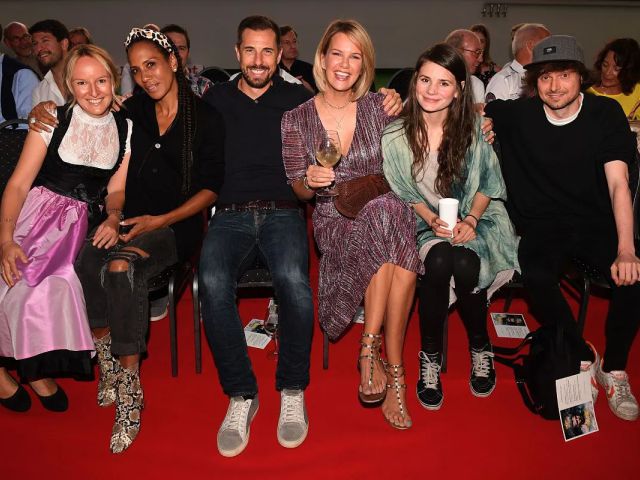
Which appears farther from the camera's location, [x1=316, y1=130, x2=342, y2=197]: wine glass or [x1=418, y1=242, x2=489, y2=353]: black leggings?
[x1=418, y1=242, x2=489, y2=353]: black leggings

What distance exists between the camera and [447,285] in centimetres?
237

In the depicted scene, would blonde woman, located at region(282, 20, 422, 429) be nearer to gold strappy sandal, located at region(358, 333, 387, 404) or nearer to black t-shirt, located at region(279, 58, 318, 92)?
gold strappy sandal, located at region(358, 333, 387, 404)

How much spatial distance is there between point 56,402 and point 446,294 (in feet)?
5.96

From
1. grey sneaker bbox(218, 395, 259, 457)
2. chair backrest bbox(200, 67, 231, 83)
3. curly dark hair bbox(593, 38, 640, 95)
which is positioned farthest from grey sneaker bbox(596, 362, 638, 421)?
chair backrest bbox(200, 67, 231, 83)

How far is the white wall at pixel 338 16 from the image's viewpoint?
31.4ft

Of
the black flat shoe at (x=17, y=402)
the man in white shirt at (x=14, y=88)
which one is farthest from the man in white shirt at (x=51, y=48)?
the black flat shoe at (x=17, y=402)

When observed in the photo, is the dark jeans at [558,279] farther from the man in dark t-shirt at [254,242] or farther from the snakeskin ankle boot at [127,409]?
the snakeskin ankle boot at [127,409]

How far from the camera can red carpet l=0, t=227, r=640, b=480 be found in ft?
6.86

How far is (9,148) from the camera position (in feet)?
8.65

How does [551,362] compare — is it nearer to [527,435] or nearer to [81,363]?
[527,435]

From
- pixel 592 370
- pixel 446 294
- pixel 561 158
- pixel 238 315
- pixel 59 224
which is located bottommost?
pixel 592 370

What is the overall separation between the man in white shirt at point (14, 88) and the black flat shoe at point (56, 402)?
235 cm

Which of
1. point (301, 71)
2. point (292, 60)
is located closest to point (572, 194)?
point (301, 71)

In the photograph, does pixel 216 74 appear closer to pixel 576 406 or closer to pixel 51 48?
pixel 51 48
